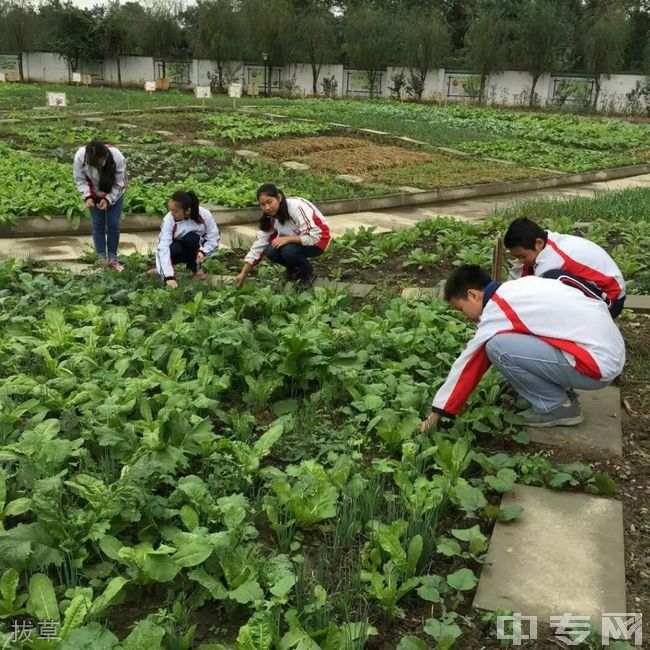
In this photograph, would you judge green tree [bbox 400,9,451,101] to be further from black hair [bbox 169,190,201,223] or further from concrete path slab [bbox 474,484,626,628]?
concrete path slab [bbox 474,484,626,628]

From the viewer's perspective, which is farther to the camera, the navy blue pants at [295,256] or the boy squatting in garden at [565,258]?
the navy blue pants at [295,256]

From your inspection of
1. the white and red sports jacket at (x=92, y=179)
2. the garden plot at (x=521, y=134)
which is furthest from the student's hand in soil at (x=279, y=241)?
the garden plot at (x=521, y=134)

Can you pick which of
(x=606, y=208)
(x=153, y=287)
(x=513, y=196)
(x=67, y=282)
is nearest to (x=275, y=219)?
(x=153, y=287)

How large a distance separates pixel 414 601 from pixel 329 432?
3.72 ft

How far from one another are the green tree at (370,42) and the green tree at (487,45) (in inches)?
187

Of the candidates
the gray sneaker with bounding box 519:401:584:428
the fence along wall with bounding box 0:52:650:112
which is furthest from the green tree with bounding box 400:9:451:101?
the gray sneaker with bounding box 519:401:584:428

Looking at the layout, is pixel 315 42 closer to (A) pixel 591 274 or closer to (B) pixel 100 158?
(B) pixel 100 158

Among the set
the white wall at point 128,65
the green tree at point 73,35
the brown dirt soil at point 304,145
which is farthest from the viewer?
the white wall at point 128,65

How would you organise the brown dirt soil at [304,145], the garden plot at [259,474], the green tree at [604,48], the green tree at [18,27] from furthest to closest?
1. the green tree at [18,27]
2. the green tree at [604,48]
3. the brown dirt soil at [304,145]
4. the garden plot at [259,474]

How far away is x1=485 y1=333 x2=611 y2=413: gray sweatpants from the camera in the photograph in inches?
141

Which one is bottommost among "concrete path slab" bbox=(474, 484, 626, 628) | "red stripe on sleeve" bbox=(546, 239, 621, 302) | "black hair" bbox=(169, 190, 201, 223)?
"concrete path slab" bbox=(474, 484, 626, 628)

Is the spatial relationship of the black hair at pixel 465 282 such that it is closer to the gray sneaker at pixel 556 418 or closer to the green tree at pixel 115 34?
the gray sneaker at pixel 556 418

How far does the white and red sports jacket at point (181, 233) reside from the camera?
5.80 meters

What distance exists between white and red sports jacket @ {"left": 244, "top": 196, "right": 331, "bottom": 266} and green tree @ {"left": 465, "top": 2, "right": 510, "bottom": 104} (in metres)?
32.2
